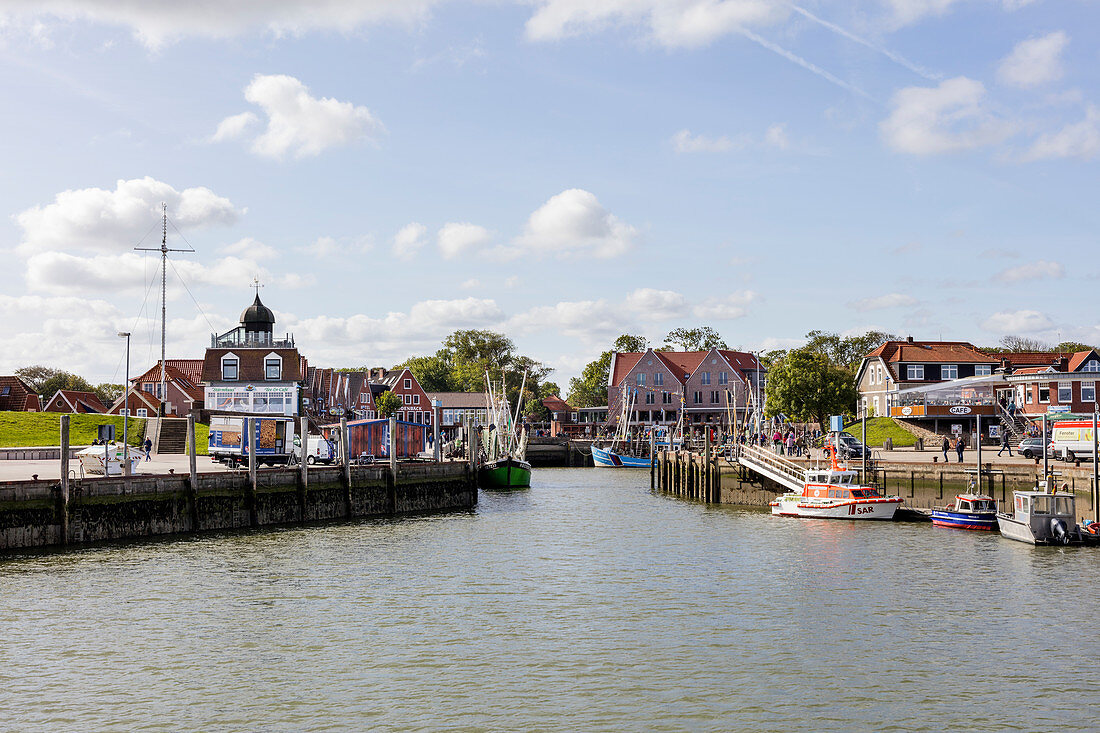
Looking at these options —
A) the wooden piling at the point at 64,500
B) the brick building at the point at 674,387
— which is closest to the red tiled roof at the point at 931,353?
the brick building at the point at 674,387

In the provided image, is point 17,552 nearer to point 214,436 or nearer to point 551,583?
point 551,583

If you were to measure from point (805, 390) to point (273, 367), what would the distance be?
174ft

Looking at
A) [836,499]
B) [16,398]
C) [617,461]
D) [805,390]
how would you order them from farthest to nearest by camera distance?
1. [16,398]
2. [617,461]
3. [805,390]
4. [836,499]

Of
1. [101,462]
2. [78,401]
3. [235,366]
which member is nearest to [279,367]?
[235,366]

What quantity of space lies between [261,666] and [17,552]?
1742cm

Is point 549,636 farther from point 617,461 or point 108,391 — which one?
point 108,391

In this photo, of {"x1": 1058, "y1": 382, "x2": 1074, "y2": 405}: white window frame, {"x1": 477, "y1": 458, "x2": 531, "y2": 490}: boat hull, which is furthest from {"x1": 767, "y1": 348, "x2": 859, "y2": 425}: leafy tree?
{"x1": 477, "y1": 458, "x2": 531, "y2": 490}: boat hull

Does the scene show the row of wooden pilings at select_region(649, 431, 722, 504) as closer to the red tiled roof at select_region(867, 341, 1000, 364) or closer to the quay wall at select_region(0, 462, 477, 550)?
the quay wall at select_region(0, 462, 477, 550)

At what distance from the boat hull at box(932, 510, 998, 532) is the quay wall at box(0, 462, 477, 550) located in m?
25.7

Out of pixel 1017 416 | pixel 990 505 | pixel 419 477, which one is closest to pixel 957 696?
pixel 990 505

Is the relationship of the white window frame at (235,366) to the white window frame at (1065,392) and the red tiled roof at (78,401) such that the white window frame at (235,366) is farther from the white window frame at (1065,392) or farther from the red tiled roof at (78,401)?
the white window frame at (1065,392)

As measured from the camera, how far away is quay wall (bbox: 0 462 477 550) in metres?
35.0

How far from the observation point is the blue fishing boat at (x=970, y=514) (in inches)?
1635

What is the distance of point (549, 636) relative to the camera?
24.0m
